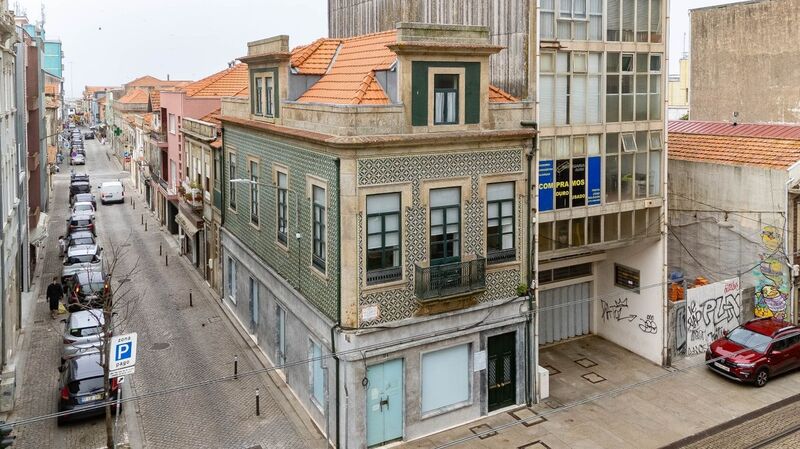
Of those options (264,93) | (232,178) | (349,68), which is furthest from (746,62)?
(232,178)

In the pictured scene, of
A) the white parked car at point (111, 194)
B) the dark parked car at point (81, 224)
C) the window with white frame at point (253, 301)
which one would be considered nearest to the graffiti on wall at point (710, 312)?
the window with white frame at point (253, 301)

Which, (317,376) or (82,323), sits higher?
(82,323)

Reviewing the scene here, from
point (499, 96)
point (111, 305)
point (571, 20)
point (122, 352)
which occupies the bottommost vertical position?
point (122, 352)

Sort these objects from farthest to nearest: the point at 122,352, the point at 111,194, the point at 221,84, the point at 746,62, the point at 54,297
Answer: the point at 111,194
the point at 221,84
the point at 746,62
the point at 54,297
the point at 122,352

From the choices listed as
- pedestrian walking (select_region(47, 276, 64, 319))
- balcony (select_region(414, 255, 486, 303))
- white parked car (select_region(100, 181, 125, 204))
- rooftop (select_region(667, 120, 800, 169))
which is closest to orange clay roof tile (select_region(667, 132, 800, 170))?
rooftop (select_region(667, 120, 800, 169))

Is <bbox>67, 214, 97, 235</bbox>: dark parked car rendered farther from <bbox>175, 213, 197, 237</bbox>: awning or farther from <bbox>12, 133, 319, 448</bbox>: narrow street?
<bbox>175, 213, 197, 237</bbox>: awning

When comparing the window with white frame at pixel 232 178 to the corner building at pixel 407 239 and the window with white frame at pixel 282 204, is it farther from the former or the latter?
the corner building at pixel 407 239

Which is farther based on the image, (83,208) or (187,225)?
(83,208)

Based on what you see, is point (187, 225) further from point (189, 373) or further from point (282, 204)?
point (282, 204)
